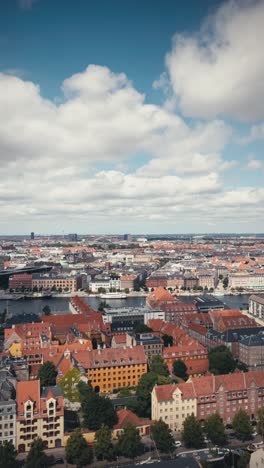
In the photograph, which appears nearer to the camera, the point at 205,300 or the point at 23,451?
the point at 23,451

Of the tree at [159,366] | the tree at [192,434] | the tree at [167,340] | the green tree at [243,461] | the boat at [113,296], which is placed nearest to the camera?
the green tree at [243,461]

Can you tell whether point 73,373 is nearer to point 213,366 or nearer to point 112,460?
point 112,460

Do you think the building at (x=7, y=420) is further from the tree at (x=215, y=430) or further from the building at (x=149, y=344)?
the building at (x=149, y=344)

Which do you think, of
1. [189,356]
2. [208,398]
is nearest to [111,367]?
[189,356]

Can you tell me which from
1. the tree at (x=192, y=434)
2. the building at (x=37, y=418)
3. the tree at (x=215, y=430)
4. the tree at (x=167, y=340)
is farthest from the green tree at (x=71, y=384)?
the tree at (x=167, y=340)

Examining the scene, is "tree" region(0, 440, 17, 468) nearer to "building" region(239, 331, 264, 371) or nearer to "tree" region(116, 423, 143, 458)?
"tree" region(116, 423, 143, 458)

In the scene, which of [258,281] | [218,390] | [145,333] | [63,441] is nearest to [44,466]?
[63,441]
